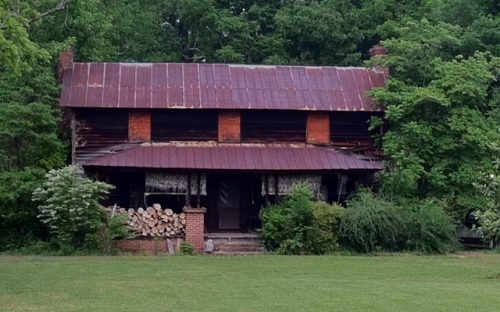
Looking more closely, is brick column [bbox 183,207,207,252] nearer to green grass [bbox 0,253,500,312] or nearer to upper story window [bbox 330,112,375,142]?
green grass [bbox 0,253,500,312]

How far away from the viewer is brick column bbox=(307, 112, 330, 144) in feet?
113

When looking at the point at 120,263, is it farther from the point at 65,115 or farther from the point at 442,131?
the point at 442,131

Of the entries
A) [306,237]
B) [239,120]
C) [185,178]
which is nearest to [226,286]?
[306,237]

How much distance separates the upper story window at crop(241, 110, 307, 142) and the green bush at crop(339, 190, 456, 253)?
4.73 m

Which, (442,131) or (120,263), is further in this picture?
(442,131)

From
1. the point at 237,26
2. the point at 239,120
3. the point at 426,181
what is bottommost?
the point at 426,181

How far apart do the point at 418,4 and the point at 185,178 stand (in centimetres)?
2176

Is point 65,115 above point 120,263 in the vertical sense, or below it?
above

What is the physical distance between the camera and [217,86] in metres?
34.7

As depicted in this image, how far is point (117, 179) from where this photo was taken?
111 feet

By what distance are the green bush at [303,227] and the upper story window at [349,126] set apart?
5.29 metres

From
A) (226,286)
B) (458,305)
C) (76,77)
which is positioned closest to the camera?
(458,305)

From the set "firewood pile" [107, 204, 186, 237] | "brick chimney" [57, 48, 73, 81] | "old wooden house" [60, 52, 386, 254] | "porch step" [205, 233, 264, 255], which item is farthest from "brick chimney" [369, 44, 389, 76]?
"brick chimney" [57, 48, 73, 81]

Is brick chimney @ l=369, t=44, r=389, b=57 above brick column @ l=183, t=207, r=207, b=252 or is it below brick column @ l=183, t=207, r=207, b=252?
above
